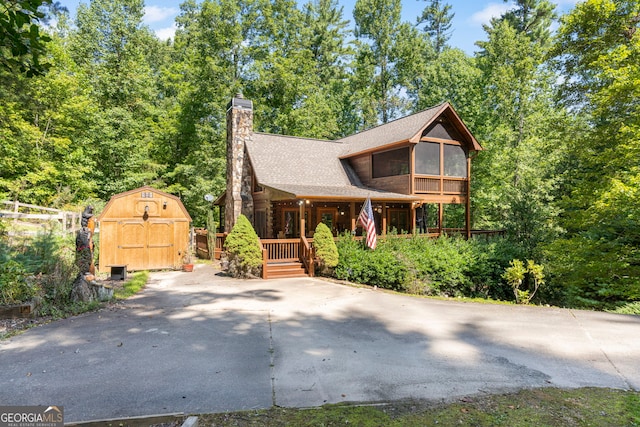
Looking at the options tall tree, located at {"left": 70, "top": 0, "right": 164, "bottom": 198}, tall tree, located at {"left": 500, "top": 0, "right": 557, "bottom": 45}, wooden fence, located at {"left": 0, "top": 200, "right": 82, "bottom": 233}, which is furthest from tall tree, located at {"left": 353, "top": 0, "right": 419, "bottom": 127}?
wooden fence, located at {"left": 0, "top": 200, "right": 82, "bottom": 233}

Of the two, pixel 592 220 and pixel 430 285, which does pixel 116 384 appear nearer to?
pixel 430 285

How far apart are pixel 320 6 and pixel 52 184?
2915 cm

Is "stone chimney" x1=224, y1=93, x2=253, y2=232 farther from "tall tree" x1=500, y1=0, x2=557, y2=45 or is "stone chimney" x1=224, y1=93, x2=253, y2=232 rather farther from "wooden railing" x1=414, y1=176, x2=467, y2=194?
"tall tree" x1=500, y1=0, x2=557, y2=45

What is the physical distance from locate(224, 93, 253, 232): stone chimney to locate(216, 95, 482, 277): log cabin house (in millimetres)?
49

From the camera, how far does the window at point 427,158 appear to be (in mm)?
16797

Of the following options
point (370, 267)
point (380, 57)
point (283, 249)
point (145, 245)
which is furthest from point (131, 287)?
point (380, 57)

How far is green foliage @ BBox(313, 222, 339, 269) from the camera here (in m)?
12.3

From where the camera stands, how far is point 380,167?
59.6ft

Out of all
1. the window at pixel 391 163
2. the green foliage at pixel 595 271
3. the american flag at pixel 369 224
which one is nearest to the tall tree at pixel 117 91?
the window at pixel 391 163

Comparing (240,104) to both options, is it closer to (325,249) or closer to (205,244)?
(205,244)

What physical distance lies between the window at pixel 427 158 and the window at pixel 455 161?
730 mm

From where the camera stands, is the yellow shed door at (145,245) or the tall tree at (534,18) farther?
the tall tree at (534,18)

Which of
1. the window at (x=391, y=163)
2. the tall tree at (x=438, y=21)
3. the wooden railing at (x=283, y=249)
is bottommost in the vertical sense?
the wooden railing at (x=283, y=249)

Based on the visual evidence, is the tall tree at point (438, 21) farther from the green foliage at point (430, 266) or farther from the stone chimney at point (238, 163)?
A: the green foliage at point (430, 266)
